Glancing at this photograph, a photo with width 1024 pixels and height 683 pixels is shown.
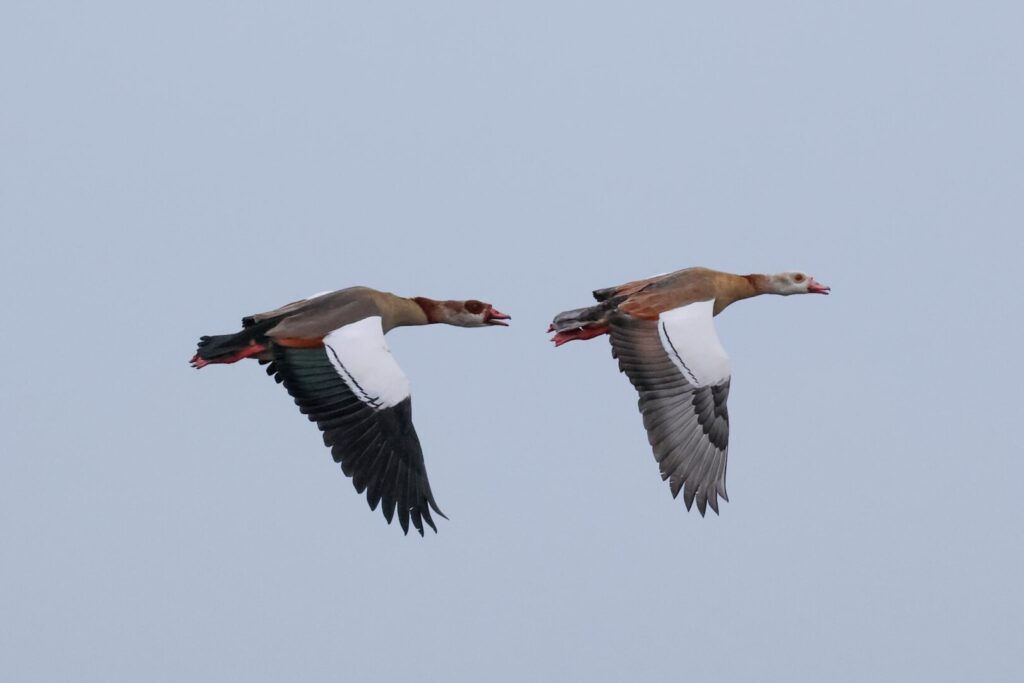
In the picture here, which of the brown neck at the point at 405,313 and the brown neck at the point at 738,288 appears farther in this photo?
the brown neck at the point at 738,288

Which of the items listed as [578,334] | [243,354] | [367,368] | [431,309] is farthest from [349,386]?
[578,334]

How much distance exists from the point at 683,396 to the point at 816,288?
2733 mm

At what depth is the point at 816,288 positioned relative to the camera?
22.6 meters

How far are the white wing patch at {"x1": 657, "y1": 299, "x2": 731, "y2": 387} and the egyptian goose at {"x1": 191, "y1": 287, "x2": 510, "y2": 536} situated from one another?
2296 mm

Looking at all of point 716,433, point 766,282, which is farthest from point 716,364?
point 766,282

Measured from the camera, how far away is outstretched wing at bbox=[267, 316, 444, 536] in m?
19.3

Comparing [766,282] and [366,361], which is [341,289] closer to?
[366,361]

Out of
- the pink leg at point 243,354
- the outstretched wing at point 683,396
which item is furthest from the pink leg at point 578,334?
the pink leg at point 243,354

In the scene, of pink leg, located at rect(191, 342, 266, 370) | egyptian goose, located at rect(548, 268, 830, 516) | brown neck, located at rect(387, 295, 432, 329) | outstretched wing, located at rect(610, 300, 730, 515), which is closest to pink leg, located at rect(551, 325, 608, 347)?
egyptian goose, located at rect(548, 268, 830, 516)

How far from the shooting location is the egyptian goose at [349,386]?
19359 mm

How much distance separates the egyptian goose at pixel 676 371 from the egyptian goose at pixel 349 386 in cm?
193

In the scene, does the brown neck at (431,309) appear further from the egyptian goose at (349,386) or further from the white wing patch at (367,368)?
the white wing patch at (367,368)

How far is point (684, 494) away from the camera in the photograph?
20344 millimetres

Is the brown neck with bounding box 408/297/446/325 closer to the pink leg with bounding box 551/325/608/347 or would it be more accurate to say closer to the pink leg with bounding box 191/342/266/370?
the pink leg with bounding box 551/325/608/347
